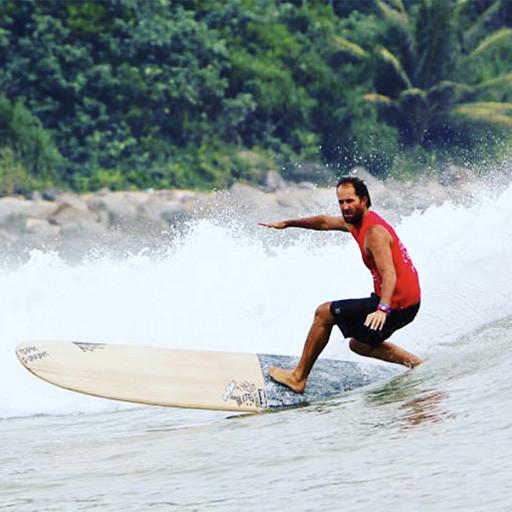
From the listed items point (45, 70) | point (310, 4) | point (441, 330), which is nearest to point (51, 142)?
point (45, 70)

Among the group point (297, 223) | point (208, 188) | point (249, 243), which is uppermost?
point (297, 223)

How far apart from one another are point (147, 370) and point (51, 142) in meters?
25.2

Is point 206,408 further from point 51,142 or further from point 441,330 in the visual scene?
point 51,142

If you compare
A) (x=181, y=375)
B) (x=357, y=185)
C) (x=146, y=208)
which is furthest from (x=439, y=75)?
(x=357, y=185)

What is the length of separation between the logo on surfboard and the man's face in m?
1.01

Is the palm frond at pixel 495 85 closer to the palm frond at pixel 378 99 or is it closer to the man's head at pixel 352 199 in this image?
the palm frond at pixel 378 99

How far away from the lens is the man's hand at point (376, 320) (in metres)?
7.37

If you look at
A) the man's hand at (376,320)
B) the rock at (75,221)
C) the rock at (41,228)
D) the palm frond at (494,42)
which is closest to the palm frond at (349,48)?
the palm frond at (494,42)

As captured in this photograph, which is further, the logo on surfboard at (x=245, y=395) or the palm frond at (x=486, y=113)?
the palm frond at (x=486, y=113)

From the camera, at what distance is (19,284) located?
1312cm

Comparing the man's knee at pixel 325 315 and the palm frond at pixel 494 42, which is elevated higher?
the palm frond at pixel 494 42

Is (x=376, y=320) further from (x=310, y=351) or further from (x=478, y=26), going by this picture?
(x=478, y=26)

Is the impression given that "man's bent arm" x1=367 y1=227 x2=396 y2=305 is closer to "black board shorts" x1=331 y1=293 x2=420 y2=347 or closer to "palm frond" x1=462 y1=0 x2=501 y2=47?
"black board shorts" x1=331 y1=293 x2=420 y2=347

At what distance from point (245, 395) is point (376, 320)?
901 mm
